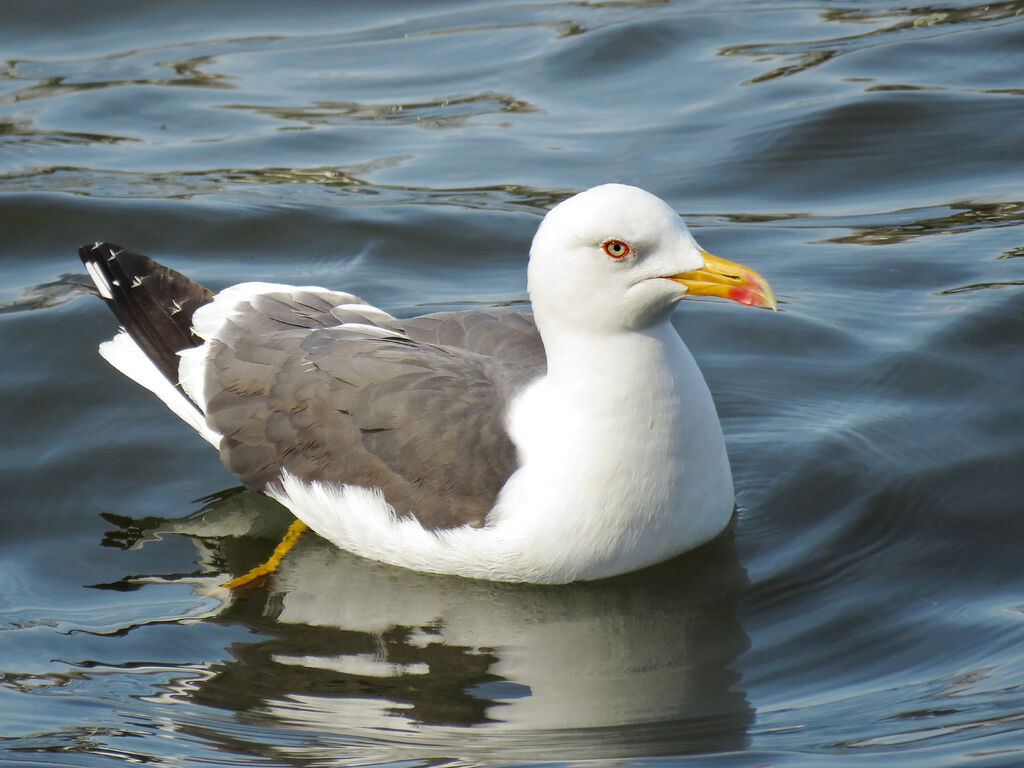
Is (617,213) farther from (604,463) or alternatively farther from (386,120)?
(386,120)

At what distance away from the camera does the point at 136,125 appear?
1037 centimetres

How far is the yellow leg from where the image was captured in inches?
232

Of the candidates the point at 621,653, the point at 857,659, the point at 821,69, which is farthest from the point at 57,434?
the point at 821,69

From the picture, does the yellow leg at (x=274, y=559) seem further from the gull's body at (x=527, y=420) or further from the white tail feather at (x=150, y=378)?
the white tail feather at (x=150, y=378)

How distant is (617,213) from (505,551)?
131 cm

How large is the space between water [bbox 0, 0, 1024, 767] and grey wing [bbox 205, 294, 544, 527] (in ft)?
1.46

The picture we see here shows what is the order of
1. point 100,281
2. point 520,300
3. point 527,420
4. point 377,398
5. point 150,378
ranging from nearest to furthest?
1. point 527,420
2. point 377,398
3. point 150,378
4. point 100,281
5. point 520,300

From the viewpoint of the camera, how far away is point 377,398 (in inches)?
221

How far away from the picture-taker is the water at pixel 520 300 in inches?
192

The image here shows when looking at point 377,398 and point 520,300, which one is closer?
point 377,398

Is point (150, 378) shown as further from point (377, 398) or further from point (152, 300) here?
point (377, 398)

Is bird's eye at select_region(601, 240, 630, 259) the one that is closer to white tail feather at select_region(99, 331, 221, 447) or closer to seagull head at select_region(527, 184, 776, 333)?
seagull head at select_region(527, 184, 776, 333)

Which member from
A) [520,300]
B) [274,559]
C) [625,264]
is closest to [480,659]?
[274,559]

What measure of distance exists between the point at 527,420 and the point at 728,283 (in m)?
0.93
